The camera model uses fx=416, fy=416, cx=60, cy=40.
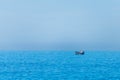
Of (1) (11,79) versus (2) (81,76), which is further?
(2) (81,76)

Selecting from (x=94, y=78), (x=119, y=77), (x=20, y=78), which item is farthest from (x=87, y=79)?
(x=20, y=78)

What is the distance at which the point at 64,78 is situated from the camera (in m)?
64.8

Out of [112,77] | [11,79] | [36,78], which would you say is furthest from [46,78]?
[112,77]

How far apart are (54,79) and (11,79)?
650 cm

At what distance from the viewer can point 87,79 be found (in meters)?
63.2

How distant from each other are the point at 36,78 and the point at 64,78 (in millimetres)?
4378

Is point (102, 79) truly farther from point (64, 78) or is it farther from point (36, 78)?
point (36, 78)

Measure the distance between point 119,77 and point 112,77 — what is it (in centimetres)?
110

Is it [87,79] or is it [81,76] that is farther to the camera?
[81,76]

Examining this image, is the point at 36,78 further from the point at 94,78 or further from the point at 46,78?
the point at 94,78

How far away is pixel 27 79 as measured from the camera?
62.5m

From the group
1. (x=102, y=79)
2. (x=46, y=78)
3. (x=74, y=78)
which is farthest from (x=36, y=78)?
(x=102, y=79)

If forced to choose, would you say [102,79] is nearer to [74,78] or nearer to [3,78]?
[74,78]

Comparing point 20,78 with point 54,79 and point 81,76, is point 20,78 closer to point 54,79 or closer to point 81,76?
point 54,79
